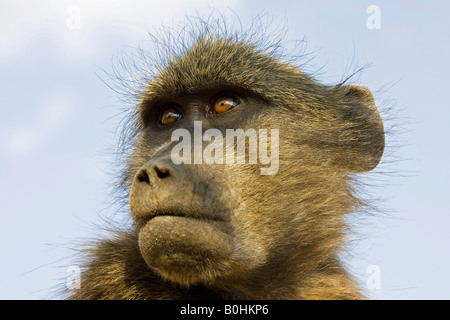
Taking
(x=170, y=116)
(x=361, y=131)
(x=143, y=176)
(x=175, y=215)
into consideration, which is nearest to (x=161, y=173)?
(x=143, y=176)

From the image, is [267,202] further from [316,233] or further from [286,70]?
[286,70]

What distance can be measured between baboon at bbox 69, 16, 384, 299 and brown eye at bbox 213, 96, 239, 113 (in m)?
0.01

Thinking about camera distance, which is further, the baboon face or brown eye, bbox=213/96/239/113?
brown eye, bbox=213/96/239/113

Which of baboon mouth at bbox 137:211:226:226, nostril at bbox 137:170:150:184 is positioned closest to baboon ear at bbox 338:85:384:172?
baboon mouth at bbox 137:211:226:226

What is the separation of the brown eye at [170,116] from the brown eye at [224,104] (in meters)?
0.54

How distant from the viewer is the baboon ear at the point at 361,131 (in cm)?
636

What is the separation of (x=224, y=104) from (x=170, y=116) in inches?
29.2

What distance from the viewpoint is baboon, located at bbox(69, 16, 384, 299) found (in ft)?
15.5

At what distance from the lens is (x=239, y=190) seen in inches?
205

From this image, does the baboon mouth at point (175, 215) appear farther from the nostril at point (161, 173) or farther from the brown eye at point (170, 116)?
the brown eye at point (170, 116)

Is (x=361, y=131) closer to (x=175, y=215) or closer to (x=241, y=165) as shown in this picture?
(x=241, y=165)

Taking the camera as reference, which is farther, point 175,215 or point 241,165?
point 241,165

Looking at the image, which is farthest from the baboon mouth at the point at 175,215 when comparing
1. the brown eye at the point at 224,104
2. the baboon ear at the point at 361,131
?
the baboon ear at the point at 361,131

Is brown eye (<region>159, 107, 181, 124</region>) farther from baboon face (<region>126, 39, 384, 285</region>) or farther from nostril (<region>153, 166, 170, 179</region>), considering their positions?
nostril (<region>153, 166, 170, 179</region>)
